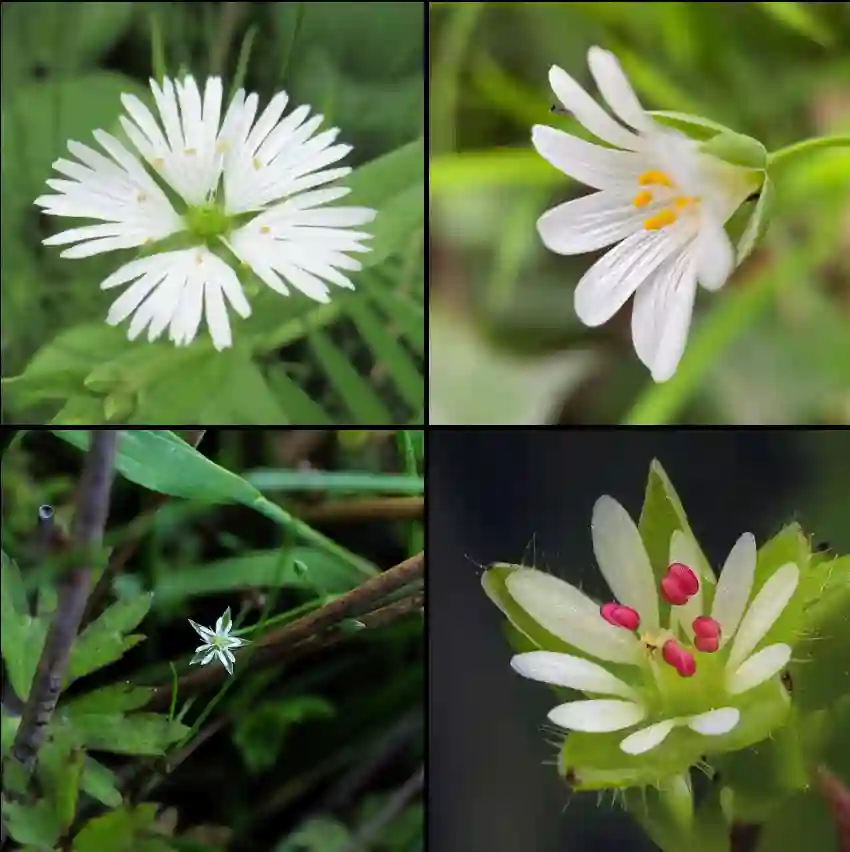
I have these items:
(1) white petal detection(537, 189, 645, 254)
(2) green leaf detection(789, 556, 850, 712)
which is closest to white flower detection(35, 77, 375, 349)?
(1) white petal detection(537, 189, 645, 254)

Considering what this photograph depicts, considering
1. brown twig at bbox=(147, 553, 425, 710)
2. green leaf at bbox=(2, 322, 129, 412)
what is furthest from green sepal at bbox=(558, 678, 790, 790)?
green leaf at bbox=(2, 322, 129, 412)

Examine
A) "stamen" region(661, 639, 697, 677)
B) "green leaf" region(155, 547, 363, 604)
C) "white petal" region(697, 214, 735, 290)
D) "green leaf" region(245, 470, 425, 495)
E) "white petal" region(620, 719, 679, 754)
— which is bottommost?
"white petal" region(620, 719, 679, 754)

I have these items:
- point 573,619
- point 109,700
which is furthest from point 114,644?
point 573,619

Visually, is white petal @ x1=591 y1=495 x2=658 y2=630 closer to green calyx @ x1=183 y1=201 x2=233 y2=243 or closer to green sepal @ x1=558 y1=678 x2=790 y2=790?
green sepal @ x1=558 y1=678 x2=790 y2=790

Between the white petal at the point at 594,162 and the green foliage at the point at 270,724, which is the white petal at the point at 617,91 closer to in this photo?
the white petal at the point at 594,162

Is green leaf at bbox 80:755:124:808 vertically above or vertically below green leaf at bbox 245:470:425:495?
below

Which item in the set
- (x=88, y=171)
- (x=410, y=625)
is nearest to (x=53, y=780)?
(x=410, y=625)
